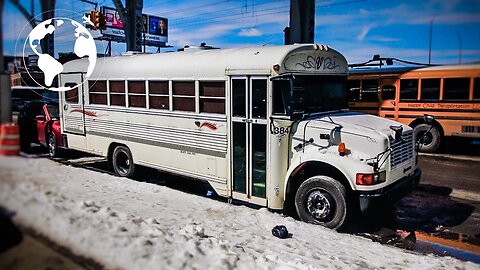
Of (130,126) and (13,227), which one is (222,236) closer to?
(13,227)

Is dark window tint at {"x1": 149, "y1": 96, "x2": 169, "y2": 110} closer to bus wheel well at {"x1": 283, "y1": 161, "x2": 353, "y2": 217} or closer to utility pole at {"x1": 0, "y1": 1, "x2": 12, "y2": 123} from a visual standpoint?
bus wheel well at {"x1": 283, "y1": 161, "x2": 353, "y2": 217}

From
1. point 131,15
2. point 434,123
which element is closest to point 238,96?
point 131,15

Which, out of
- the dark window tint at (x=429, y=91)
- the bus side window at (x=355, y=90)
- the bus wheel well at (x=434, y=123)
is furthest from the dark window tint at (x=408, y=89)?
the bus side window at (x=355, y=90)

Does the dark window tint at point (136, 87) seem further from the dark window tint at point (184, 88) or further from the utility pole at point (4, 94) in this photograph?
the utility pole at point (4, 94)

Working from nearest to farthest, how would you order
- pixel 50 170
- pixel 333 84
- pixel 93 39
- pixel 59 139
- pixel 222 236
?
pixel 50 170
pixel 93 39
pixel 59 139
pixel 222 236
pixel 333 84

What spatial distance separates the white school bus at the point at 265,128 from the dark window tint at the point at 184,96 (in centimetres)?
1

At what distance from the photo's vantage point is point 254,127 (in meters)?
4.89

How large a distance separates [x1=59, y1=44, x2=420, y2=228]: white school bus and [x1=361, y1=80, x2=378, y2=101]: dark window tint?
616cm

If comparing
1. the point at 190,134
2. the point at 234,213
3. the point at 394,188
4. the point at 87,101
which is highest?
the point at 87,101

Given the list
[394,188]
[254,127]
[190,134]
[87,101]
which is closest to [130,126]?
[190,134]

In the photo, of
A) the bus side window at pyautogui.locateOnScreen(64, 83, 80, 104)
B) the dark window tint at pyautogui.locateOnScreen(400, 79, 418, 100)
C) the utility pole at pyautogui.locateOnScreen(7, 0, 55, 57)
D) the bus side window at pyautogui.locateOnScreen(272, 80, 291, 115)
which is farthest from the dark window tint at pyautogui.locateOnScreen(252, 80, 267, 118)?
the dark window tint at pyautogui.locateOnScreen(400, 79, 418, 100)

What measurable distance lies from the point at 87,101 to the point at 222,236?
5.74 ft

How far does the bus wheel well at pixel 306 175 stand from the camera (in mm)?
4707

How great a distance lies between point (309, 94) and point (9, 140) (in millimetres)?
4126
